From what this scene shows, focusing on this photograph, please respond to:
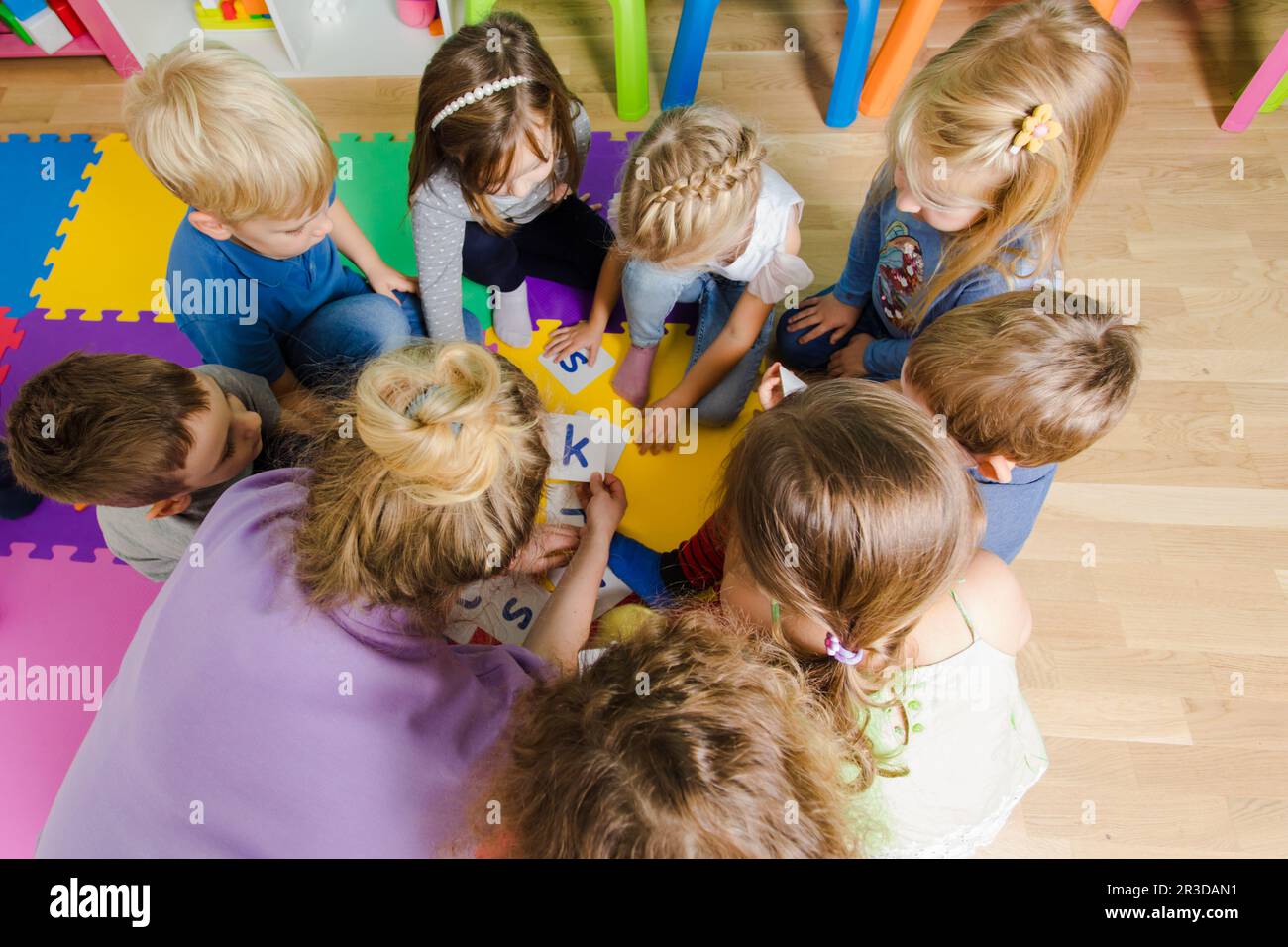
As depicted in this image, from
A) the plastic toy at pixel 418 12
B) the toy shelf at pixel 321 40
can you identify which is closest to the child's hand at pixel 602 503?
the toy shelf at pixel 321 40

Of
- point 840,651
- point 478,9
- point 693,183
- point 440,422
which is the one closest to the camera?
point 440,422

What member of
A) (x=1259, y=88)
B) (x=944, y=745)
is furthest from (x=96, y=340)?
(x=1259, y=88)

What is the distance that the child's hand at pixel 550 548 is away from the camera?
50.7 inches

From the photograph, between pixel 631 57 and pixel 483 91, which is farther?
pixel 631 57

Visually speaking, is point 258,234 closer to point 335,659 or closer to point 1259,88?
point 335,659

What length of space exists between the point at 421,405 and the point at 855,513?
0.44 meters

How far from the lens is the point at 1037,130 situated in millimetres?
965

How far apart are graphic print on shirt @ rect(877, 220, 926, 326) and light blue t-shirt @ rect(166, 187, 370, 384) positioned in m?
0.92

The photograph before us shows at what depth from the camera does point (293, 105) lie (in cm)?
109

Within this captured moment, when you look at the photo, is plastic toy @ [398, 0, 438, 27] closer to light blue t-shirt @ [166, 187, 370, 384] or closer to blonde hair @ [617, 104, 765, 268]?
light blue t-shirt @ [166, 187, 370, 384]

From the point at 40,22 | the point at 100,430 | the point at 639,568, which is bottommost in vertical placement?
the point at 639,568

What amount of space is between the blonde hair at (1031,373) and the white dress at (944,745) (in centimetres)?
23

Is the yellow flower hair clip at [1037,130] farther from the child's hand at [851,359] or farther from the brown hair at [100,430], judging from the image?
the brown hair at [100,430]

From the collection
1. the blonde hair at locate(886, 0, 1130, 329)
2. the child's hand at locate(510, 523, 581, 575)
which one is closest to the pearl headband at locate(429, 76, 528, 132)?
the blonde hair at locate(886, 0, 1130, 329)
